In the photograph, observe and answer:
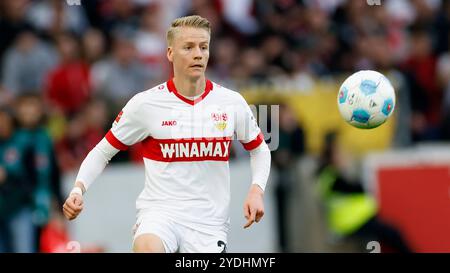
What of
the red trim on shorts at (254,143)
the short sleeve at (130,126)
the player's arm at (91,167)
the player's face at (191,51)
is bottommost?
the player's arm at (91,167)

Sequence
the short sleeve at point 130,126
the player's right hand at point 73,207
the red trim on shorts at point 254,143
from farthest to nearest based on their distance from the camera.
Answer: the red trim on shorts at point 254,143 < the short sleeve at point 130,126 < the player's right hand at point 73,207

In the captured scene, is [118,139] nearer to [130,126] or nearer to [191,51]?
[130,126]

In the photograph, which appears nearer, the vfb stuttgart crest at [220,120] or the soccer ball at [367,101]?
the vfb stuttgart crest at [220,120]

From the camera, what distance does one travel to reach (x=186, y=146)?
9297 millimetres

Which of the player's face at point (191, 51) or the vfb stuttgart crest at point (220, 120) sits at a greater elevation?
the player's face at point (191, 51)

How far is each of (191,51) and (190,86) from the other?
321 mm

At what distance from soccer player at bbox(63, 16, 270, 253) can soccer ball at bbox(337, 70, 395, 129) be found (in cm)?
99

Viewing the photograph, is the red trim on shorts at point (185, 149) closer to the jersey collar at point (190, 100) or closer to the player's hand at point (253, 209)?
the jersey collar at point (190, 100)

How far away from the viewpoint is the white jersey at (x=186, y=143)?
9.29 meters

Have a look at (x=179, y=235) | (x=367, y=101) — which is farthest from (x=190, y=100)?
(x=367, y=101)

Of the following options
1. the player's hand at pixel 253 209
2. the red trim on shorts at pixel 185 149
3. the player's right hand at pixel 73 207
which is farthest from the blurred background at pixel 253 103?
the player's hand at pixel 253 209

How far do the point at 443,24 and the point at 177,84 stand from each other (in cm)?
1036

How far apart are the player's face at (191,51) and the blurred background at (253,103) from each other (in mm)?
4977

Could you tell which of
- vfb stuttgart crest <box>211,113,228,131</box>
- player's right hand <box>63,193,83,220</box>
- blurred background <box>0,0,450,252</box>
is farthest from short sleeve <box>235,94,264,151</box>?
blurred background <box>0,0,450,252</box>
